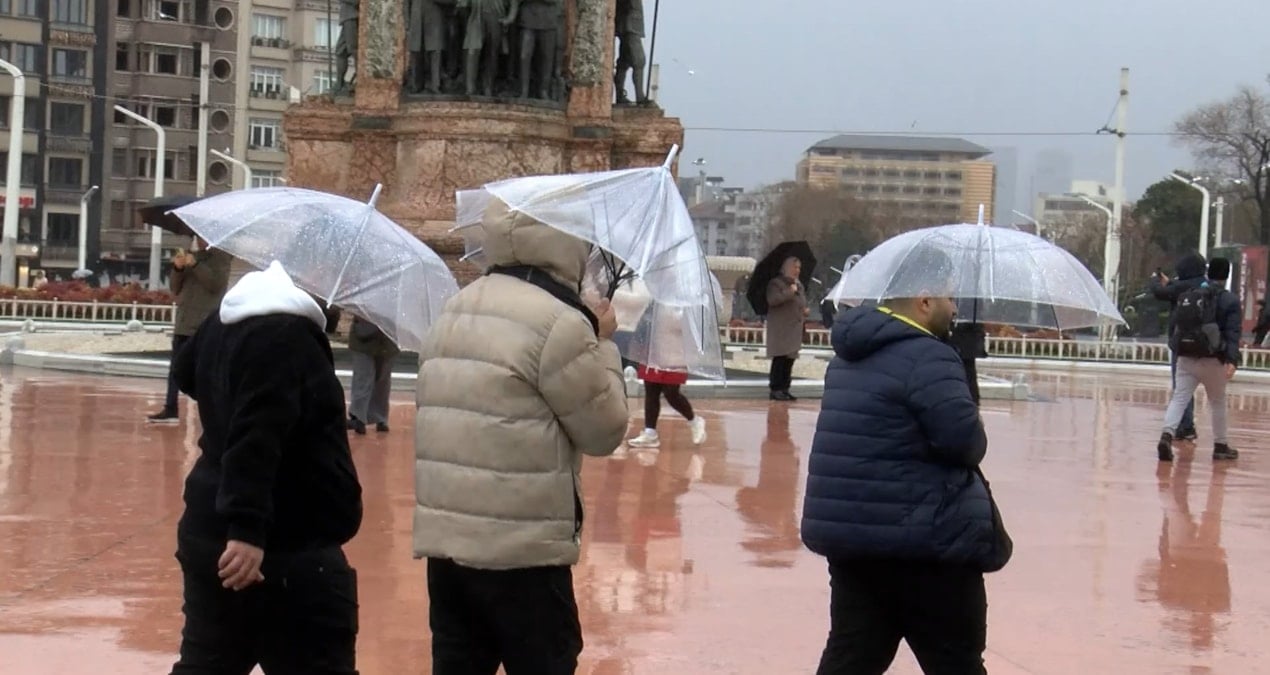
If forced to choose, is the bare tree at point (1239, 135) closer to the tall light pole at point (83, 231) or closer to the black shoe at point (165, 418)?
the tall light pole at point (83, 231)

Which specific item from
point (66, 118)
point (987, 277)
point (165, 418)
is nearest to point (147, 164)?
point (66, 118)

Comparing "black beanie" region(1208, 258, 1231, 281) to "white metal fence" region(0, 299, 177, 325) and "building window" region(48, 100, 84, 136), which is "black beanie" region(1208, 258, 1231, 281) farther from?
"building window" region(48, 100, 84, 136)

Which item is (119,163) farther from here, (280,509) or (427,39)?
(280,509)

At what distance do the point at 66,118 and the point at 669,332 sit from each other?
7992 centimetres

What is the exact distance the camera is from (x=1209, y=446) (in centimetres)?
1683

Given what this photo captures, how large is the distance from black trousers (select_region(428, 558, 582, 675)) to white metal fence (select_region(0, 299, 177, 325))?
31.3 m

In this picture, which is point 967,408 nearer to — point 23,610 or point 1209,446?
point 23,610

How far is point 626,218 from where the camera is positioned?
5.98 metres

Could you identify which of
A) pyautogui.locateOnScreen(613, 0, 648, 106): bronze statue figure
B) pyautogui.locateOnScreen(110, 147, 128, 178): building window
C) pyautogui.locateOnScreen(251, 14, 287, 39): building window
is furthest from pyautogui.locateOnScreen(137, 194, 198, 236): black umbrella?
pyautogui.locateOnScreen(251, 14, 287, 39): building window

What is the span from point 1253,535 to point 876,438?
627 centimetres

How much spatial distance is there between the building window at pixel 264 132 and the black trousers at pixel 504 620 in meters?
84.8

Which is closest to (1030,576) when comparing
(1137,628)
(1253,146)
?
(1137,628)

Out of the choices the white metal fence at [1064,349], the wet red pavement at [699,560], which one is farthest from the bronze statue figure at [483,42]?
the white metal fence at [1064,349]

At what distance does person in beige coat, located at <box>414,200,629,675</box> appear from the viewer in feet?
16.1
